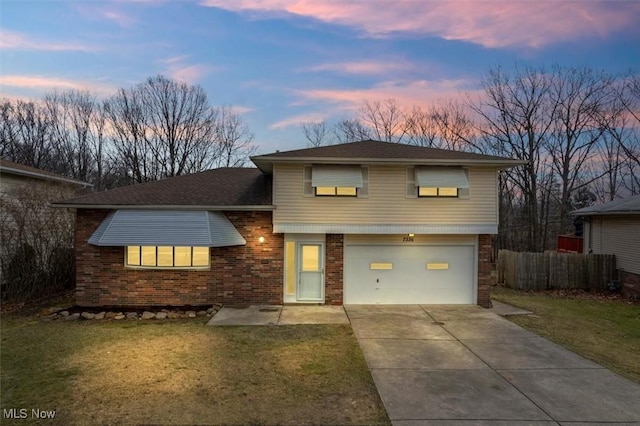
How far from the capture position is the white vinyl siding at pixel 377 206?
40.8 ft

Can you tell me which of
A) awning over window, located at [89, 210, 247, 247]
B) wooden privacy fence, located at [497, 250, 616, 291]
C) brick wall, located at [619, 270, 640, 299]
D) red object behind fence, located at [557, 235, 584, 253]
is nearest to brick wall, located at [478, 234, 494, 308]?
wooden privacy fence, located at [497, 250, 616, 291]

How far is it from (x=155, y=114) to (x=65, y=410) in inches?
1226

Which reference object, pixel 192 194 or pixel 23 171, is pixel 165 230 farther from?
pixel 23 171

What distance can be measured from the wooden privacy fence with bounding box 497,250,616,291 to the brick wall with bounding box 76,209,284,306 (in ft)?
39.0

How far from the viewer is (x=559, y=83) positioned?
25906 mm

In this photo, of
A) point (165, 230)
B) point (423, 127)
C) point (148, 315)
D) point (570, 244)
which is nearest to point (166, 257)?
point (165, 230)

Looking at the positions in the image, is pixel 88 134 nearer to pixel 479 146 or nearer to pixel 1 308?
pixel 1 308

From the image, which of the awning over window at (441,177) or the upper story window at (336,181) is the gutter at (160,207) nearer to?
the upper story window at (336,181)

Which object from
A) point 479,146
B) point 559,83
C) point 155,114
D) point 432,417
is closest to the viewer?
point 432,417

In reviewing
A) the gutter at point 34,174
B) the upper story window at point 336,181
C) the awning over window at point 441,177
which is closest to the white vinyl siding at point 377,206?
the upper story window at point 336,181

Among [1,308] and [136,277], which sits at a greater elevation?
[136,277]

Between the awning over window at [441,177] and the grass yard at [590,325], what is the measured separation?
4.37 m

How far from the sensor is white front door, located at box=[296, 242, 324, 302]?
1280 cm

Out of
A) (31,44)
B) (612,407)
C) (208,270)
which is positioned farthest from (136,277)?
(612,407)
